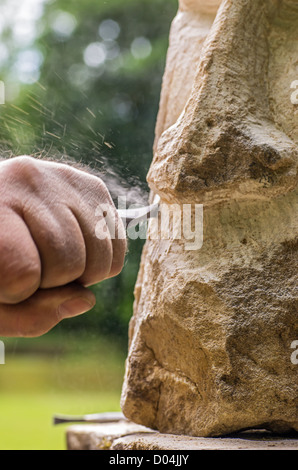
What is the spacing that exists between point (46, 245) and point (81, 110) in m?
2.51

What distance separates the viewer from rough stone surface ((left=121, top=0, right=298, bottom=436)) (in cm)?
78

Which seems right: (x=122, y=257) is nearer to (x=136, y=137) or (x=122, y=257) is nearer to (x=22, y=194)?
(x=22, y=194)

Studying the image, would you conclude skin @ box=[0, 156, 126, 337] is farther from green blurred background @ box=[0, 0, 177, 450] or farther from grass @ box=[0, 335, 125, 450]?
grass @ box=[0, 335, 125, 450]

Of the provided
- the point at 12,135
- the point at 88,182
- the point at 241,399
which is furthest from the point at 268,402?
the point at 12,135

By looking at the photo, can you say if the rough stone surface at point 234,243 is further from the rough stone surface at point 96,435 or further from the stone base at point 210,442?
the rough stone surface at point 96,435

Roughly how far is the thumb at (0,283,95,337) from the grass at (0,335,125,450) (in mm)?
1983

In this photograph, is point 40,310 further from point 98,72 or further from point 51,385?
point 98,72

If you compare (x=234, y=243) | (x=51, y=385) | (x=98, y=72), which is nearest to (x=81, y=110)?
(x=98, y=72)

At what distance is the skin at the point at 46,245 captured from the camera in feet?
1.67

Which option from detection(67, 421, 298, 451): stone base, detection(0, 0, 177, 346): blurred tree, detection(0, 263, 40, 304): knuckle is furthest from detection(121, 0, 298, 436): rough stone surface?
detection(0, 0, 177, 346): blurred tree

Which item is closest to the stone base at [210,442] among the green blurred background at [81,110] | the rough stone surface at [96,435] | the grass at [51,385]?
the rough stone surface at [96,435]

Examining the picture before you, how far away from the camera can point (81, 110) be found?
2.94 metres

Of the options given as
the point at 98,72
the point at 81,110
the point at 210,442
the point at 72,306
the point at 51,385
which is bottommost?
the point at 51,385

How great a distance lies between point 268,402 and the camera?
77 cm
